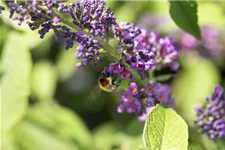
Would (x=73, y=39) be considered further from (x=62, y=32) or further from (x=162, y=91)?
(x=162, y=91)

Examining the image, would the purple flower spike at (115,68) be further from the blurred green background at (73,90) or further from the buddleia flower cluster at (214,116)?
the blurred green background at (73,90)

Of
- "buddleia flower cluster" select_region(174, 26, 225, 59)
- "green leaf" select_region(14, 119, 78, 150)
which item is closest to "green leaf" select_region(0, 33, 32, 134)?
"green leaf" select_region(14, 119, 78, 150)

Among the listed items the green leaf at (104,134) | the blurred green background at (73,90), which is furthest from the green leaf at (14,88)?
the green leaf at (104,134)

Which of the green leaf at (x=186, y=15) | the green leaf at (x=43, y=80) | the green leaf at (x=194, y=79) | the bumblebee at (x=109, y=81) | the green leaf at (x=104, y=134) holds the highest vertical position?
the green leaf at (x=186, y=15)

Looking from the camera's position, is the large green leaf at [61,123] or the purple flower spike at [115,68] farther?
the large green leaf at [61,123]

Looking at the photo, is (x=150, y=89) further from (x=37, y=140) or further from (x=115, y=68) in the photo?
(x=37, y=140)

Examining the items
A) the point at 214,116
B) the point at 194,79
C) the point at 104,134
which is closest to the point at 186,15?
the point at 214,116

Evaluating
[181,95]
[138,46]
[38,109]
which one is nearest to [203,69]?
[181,95]

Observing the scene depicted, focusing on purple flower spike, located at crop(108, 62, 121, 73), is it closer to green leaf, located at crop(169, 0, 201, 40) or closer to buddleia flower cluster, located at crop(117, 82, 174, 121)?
buddleia flower cluster, located at crop(117, 82, 174, 121)
